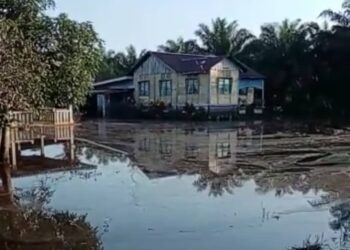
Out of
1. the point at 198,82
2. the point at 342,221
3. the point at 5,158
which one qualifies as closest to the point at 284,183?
the point at 342,221

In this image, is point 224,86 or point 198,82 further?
point 224,86

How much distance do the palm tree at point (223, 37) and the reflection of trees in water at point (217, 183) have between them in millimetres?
38515

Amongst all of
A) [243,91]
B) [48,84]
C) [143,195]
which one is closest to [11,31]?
[48,84]

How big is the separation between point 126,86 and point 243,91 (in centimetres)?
1056

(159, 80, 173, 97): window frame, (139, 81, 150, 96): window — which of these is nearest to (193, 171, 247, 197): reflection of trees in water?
(159, 80, 173, 97): window frame

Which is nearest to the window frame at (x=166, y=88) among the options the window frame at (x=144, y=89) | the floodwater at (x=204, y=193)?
the window frame at (x=144, y=89)

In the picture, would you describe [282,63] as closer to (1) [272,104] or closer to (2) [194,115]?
(1) [272,104]

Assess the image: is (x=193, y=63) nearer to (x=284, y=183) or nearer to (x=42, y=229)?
(x=284, y=183)

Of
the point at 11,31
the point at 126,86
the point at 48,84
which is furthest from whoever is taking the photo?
the point at 126,86

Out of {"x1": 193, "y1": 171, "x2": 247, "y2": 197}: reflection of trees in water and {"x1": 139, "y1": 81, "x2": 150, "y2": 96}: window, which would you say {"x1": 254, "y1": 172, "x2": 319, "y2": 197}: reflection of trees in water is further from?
{"x1": 139, "y1": 81, "x2": 150, "y2": 96}: window

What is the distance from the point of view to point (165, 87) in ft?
147

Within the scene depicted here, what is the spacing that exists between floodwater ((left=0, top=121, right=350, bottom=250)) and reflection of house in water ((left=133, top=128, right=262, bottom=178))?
41 millimetres

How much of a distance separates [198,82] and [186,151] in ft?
→ 73.0

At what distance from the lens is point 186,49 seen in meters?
57.4
